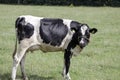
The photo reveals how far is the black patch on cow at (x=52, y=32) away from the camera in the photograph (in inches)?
303

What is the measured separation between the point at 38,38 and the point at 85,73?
1.94 metres

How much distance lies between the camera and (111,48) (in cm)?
1259

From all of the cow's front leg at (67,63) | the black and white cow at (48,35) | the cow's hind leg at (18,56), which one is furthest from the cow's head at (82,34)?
the cow's hind leg at (18,56)

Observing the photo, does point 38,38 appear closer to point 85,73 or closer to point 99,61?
point 85,73

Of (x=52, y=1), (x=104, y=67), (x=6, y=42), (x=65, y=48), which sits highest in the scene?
(x=65, y=48)

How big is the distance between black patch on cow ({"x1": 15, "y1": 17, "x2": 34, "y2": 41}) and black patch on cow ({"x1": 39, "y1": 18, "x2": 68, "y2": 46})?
0.70 ft

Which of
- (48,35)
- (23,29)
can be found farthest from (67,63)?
(23,29)

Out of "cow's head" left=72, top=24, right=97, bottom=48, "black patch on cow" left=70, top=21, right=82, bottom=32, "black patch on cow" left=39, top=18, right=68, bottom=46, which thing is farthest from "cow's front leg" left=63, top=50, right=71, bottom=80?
"black patch on cow" left=70, top=21, right=82, bottom=32

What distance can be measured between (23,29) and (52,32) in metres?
0.60

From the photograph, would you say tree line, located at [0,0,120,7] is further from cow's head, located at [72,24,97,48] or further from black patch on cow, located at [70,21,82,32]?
cow's head, located at [72,24,97,48]

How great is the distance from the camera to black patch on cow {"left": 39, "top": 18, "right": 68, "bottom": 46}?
25.2ft

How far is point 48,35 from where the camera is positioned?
7.71m

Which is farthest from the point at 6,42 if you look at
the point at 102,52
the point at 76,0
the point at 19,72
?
the point at 76,0

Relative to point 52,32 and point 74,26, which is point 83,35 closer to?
point 74,26
